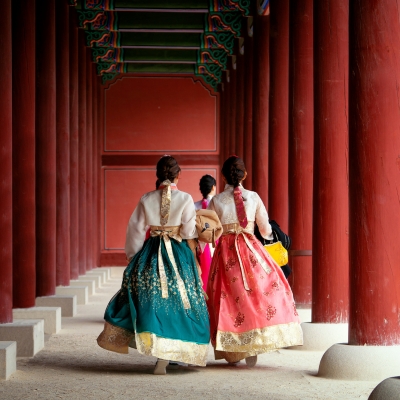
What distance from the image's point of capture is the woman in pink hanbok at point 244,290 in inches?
233

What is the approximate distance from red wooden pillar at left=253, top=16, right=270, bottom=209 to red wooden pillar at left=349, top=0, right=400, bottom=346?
21.4 ft

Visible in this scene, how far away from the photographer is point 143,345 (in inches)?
220

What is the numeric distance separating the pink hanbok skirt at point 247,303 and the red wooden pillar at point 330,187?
0.86 meters

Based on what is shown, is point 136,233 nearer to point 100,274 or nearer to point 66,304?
point 66,304

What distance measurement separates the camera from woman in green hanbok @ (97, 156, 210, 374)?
5637 millimetres

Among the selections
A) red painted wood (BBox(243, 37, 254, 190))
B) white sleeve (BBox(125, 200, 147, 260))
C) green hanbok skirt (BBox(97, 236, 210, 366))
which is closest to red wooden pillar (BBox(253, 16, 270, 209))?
red painted wood (BBox(243, 37, 254, 190))

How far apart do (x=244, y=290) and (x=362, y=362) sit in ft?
3.52

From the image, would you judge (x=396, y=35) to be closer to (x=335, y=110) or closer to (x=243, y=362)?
(x=335, y=110)

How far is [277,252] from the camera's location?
6.62 metres

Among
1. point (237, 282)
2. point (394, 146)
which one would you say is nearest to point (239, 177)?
point (237, 282)

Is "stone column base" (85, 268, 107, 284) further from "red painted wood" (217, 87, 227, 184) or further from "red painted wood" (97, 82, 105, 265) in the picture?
"red painted wood" (217, 87, 227, 184)

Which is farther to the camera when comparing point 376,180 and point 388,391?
point 376,180

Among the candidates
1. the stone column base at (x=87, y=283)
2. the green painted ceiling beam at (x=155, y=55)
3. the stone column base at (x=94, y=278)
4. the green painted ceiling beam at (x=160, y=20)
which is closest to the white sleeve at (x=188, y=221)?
the stone column base at (x=87, y=283)

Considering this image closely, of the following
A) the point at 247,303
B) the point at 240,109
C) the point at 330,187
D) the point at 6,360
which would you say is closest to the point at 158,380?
the point at 247,303
